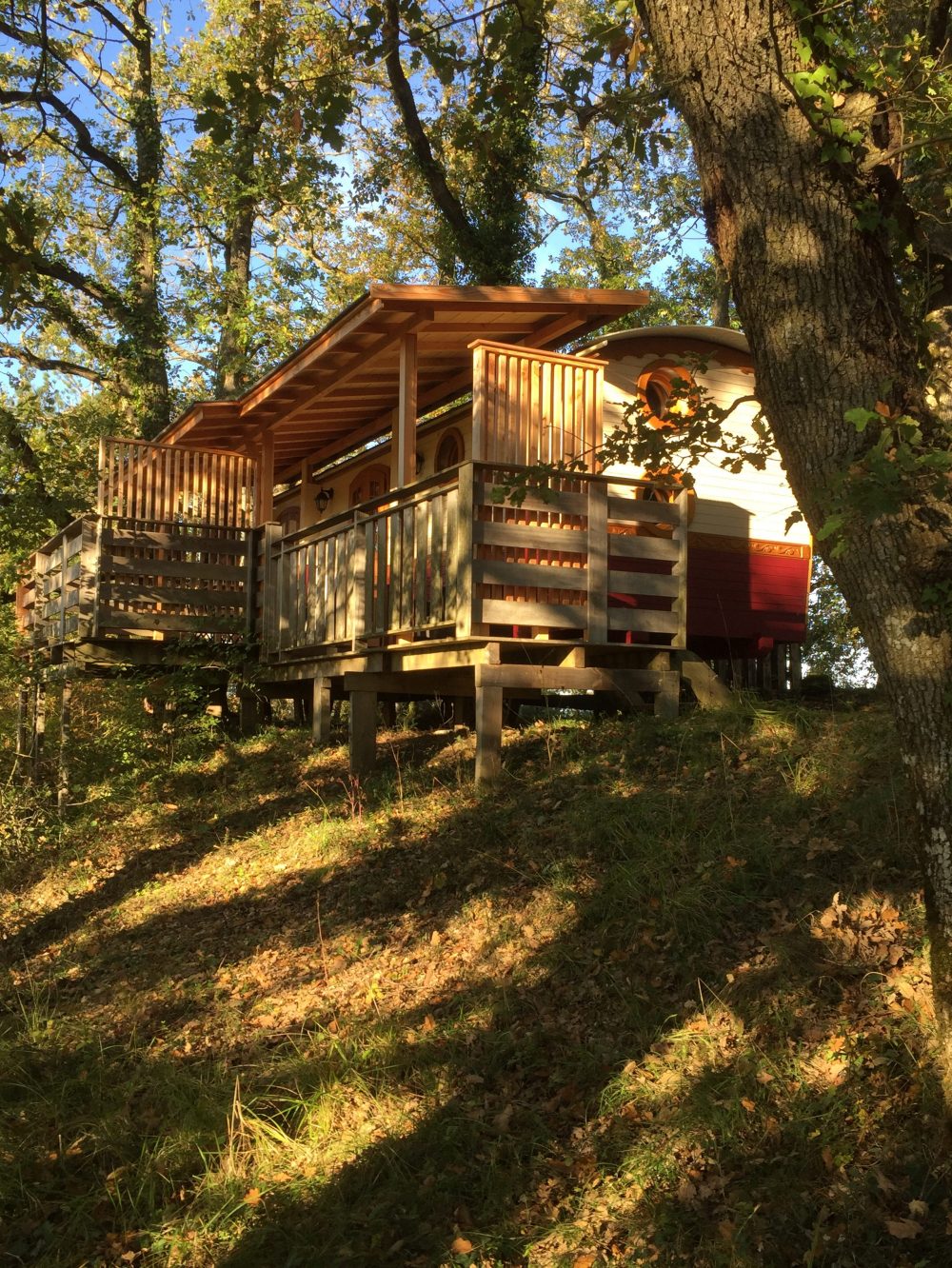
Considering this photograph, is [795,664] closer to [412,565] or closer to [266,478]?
[412,565]

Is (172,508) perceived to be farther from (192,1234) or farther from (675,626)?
(192,1234)

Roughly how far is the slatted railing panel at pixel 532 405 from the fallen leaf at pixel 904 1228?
7.02 m

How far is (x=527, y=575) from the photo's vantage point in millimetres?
9531

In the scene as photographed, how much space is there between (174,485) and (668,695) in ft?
27.6

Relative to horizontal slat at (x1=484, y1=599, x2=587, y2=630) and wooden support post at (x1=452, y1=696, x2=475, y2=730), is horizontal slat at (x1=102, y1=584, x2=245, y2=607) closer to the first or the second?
wooden support post at (x1=452, y1=696, x2=475, y2=730)

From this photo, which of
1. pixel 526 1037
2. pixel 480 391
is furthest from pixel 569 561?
pixel 526 1037

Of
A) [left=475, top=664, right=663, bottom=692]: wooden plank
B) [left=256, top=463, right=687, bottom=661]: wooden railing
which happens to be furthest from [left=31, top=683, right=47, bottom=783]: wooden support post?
[left=475, top=664, right=663, bottom=692]: wooden plank

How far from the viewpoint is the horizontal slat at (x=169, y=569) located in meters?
14.3

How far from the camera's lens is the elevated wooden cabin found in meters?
9.73

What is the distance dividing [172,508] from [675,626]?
26.7 ft

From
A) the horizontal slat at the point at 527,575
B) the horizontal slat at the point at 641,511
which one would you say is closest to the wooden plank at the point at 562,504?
the horizontal slat at the point at 641,511

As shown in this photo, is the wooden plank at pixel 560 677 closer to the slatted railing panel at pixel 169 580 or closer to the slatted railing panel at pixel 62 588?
the slatted railing panel at pixel 169 580

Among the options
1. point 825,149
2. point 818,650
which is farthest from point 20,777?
point 818,650

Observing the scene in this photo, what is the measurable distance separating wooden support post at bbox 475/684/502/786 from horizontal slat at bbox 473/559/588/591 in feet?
2.90
